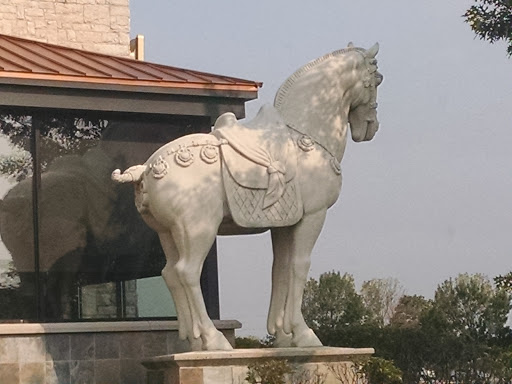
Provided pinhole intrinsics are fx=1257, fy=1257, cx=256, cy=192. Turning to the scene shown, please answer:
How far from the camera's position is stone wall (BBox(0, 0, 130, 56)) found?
1962cm

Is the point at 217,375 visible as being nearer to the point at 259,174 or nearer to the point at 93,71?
the point at 259,174

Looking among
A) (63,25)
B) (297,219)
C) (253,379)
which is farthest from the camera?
(63,25)

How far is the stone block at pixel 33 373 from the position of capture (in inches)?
535

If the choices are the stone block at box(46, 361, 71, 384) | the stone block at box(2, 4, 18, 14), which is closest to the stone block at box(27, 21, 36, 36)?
the stone block at box(2, 4, 18, 14)

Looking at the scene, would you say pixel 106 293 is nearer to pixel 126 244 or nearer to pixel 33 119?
pixel 126 244

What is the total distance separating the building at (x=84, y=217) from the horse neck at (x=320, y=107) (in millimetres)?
1404

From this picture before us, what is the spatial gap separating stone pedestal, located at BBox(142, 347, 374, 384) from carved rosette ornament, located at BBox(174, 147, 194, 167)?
6.29 ft

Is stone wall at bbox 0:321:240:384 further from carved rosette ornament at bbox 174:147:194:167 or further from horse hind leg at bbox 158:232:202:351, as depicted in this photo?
carved rosette ornament at bbox 174:147:194:167

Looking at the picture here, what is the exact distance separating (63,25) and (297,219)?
8161 millimetres

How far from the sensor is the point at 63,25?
20.0m

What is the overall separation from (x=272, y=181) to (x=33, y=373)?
337 cm

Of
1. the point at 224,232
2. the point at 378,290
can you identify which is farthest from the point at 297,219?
the point at 378,290

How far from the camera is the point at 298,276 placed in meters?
13.4

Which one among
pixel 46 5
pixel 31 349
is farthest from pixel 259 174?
pixel 46 5
